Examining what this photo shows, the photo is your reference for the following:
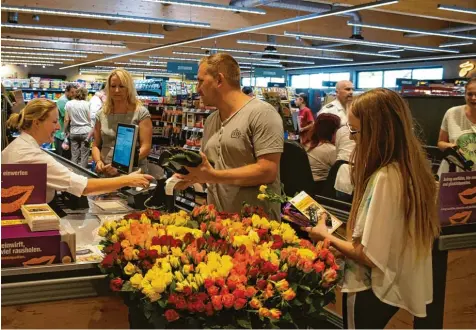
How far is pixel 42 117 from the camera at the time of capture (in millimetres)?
2916

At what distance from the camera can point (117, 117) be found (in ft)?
13.0

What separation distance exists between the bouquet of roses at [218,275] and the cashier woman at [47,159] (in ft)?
2.66

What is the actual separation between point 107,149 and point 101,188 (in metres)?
1.24

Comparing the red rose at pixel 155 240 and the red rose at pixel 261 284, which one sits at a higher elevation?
the red rose at pixel 155 240

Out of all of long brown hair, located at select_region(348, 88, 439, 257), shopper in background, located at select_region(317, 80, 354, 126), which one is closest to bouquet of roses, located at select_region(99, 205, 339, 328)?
long brown hair, located at select_region(348, 88, 439, 257)

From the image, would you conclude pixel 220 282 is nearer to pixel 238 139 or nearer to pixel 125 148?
pixel 238 139

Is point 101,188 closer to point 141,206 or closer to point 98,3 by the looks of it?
point 141,206

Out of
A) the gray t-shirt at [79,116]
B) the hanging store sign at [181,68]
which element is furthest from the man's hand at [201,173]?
the hanging store sign at [181,68]

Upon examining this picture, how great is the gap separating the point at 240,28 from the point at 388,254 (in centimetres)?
1273

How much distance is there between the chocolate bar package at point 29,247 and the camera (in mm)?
1797

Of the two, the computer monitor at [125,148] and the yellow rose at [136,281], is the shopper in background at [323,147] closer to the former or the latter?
the computer monitor at [125,148]

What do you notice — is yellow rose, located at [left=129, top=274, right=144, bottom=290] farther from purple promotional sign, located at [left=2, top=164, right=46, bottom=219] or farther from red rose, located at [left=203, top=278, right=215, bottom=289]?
purple promotional sign, located at [left=2, top=164, right=46, bottom=219]

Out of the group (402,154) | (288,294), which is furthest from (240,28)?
(288,294)

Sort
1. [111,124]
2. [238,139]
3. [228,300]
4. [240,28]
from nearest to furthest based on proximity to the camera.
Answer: [228,300] → [238,139] → [111,124] → [240,28]
